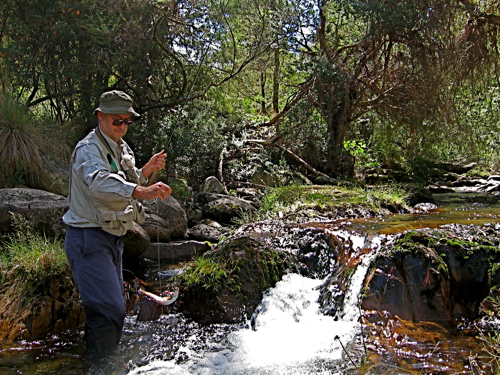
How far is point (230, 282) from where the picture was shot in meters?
4.98

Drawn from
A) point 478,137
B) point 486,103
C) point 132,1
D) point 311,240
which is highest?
point 132,1

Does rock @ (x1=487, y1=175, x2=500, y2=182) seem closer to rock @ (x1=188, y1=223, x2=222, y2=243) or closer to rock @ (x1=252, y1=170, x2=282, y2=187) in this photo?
rock @ (x1=252, y1=170, x2=282, y2=187)

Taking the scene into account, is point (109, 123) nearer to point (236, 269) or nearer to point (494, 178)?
point (236, 269)

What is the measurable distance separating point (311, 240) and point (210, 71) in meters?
6.49

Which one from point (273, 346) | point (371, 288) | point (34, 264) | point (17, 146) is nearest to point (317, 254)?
point (371, 288)

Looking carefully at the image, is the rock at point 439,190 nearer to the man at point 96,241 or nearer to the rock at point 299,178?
the rock at point 299,178

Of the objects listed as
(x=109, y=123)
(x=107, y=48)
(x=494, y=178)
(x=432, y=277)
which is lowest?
(x=432, y=277)

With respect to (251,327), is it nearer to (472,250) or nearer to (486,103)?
(472,250)

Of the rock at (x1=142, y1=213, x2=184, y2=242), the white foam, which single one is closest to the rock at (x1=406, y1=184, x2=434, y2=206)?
the rock at (x1=142, y1=213, x2=184, y2=242)

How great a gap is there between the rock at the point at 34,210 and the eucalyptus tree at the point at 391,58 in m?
7.79

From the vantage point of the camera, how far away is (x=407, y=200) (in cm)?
1012

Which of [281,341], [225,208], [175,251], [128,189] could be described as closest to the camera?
[128,189]

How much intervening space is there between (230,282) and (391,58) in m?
9.36

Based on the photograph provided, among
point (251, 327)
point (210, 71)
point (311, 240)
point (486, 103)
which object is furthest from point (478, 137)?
point (251, 327)
